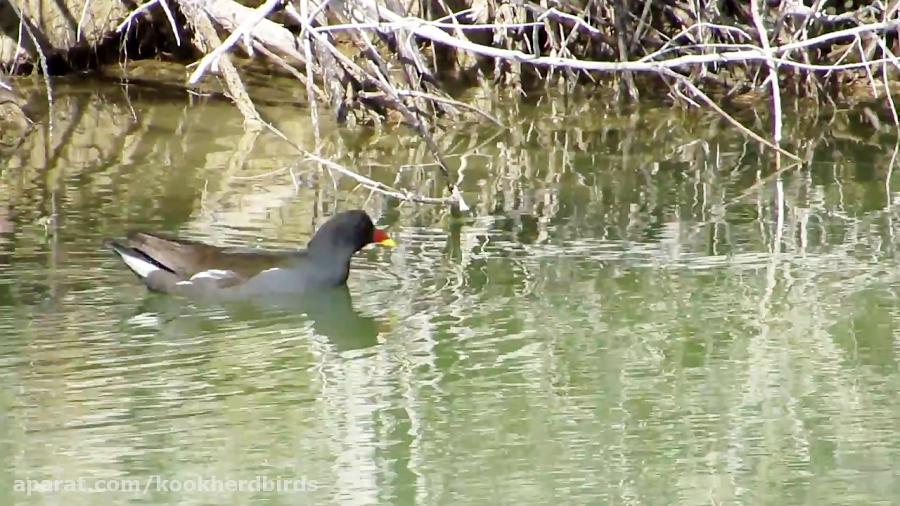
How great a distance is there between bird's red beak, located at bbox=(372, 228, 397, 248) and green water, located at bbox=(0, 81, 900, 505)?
13cm

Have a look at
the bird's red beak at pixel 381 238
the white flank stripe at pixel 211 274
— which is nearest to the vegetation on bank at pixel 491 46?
the bird's red beak at pixel 381 238

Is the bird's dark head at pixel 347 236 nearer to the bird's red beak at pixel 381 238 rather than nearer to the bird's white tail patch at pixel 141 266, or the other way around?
the bird's red beak at pixel 381 238

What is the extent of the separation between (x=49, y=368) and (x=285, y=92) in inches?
231

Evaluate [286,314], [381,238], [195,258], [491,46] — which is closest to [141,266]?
[195,258]

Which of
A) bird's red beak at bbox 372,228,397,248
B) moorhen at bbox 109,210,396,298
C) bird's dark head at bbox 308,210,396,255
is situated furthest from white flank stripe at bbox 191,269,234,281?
bird's red beak at bbox 372,228,397,248

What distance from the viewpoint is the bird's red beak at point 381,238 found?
711cm

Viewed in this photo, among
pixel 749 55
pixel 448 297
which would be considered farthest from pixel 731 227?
pixel 448 297

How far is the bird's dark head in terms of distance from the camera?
6883mm

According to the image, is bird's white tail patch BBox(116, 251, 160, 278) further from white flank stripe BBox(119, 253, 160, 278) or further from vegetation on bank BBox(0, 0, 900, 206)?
vegetation on bank BBox(0, 0, 900, 206)

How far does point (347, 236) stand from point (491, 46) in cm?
466

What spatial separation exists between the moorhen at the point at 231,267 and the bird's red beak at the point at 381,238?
189 millimetres

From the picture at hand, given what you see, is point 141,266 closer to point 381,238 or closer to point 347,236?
point 347,236

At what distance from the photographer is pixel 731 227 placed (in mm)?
7684

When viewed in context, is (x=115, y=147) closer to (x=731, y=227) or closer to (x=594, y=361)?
(x=731, y=227)
